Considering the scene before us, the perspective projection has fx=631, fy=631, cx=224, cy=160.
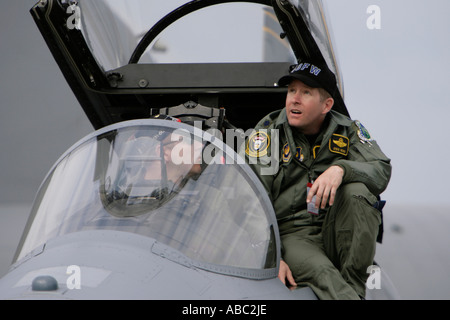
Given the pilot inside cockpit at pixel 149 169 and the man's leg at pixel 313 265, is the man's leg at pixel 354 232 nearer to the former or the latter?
the man's leg at pixel 313 265

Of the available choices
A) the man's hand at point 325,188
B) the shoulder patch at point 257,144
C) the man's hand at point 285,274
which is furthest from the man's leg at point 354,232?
the shoulder patch at point 257,144

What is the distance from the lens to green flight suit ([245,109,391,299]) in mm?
3156

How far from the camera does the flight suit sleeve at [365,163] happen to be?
333 cm

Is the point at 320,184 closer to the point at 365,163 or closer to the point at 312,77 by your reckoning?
the point at 365,163

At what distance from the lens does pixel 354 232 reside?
3178mm

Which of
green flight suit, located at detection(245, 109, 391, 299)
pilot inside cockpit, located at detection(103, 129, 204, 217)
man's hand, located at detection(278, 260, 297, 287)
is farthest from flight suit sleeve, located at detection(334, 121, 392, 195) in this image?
pilot inside cockpit, located at detection(103, 129, 204, 217)

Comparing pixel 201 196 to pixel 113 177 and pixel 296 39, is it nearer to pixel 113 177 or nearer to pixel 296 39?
pixel 113 177

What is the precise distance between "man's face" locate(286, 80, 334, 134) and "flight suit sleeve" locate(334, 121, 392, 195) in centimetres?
21

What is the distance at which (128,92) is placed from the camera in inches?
190

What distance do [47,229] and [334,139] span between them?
69.5 inches

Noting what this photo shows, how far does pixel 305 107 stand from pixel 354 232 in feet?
3.02

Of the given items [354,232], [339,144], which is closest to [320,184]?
[354,232]

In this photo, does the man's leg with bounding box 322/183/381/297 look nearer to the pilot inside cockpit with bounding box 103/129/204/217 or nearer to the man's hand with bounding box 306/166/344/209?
the man's hand with bounding box 306/166/344/209

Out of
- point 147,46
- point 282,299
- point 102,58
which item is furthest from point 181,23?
point 282,299
